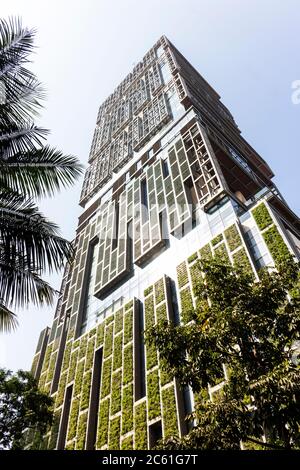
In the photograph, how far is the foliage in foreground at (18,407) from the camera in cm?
1805

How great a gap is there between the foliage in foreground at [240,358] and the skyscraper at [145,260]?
1.86 meters

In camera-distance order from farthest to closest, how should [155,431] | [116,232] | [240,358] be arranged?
[116,232] < [155,431] < [240,358]

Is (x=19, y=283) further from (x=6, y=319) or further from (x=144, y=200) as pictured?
(x=144, y=200)

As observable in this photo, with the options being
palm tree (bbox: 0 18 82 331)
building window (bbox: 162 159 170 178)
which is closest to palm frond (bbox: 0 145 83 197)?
palm tree (bbox: 0 18 82 331)

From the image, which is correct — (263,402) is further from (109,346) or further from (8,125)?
(109,346)

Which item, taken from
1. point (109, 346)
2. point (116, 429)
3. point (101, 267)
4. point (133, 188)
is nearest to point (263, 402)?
point (116, 429)

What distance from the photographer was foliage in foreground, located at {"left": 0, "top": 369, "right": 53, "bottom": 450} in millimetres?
18047

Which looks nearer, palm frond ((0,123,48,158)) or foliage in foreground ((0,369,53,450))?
palm frond ((0,123,48,158))

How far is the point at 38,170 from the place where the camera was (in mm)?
9766

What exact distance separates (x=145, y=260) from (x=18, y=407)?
13.7 meters

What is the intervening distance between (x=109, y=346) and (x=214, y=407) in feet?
60.5

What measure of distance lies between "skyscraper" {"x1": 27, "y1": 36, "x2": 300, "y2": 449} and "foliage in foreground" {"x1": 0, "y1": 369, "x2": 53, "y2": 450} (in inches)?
141

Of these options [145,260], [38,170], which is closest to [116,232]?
[145,260]

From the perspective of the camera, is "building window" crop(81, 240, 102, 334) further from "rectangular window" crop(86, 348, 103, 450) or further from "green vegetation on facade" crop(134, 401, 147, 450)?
"green vegetation on facade" crop(134, 401, 147, 450)
